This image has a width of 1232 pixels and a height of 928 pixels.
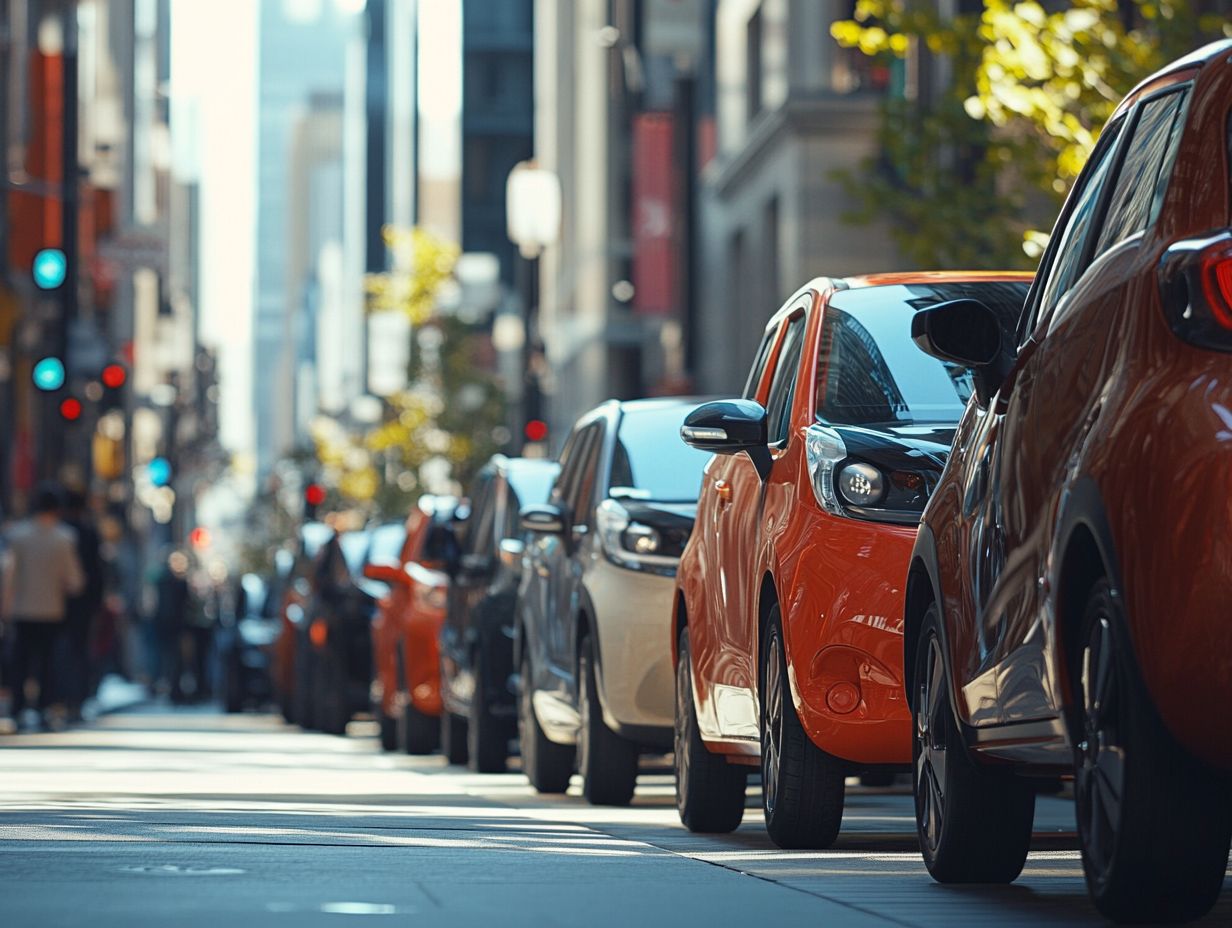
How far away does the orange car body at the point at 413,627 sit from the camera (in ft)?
63.3

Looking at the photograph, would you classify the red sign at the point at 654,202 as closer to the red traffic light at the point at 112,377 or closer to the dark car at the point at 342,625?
the red traffic light at the point at 112,377

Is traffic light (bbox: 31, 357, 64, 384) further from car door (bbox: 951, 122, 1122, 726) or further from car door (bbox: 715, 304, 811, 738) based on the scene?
car door (bbox: 951, 122, 1122, 726)

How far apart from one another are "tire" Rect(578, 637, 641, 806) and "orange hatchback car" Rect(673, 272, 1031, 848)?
1243mm

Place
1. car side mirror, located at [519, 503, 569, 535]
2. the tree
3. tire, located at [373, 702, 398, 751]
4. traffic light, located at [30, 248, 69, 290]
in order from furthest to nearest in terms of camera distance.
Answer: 1. traffic light, located at [30, 248, 69, 290]
2. tire, located at [373, 702, 398, 751]
3. the tree
4. car side mirror, located at [519, 503, 569, 535]

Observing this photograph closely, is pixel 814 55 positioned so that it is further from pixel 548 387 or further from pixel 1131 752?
pixel 548 387

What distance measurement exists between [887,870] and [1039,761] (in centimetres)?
176

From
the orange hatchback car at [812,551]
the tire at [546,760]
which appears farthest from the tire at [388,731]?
the orange hatchback car at [812,551]

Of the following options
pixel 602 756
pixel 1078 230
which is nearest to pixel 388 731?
pixel 602 756

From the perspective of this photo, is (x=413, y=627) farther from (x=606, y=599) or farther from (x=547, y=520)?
(x=606, y=599)

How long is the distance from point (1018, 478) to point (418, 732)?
12977mm

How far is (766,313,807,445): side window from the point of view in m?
9.98

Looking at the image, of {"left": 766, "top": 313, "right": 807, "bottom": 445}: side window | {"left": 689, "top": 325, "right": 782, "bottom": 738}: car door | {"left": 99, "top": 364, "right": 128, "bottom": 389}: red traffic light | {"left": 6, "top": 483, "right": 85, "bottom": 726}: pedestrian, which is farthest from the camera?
{"left": 99, "top": 364, "right": 128, "bottom": 389}: red traffic light

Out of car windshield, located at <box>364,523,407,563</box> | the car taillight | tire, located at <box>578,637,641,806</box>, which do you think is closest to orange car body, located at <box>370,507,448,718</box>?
car windshield, located at <box>364,523,407,563</box>

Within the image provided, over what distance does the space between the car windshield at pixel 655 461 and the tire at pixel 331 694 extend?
11.2 meters
